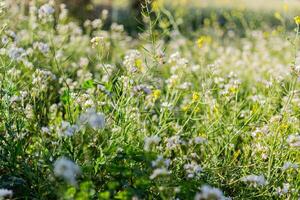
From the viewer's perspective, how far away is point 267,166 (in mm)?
2762

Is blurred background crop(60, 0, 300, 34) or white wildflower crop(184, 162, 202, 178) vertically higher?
white wildflower crop(184, 162, 202, 178)

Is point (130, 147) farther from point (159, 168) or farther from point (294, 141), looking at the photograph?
point (294, 141)

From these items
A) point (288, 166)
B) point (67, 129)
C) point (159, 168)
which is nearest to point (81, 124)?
point (67, 129)

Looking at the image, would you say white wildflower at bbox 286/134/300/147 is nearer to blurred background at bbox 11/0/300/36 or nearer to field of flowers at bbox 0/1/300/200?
field of flowers at bbox 0/1/300/200

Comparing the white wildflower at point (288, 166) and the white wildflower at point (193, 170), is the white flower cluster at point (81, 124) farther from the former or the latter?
the white wildflower at point (288, 166)

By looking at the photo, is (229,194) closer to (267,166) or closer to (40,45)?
(267,166)

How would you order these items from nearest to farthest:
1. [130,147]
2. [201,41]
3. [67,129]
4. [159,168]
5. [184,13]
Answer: [159,168] → [67,129] → [130,147] → [201,41] → [184,13]

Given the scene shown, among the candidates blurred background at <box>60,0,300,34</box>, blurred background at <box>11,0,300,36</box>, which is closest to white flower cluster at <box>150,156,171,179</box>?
blurred background at <box>11,0,300,36</box>

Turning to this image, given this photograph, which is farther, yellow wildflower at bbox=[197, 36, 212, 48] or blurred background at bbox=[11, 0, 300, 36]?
blurred background at bbox=[11, 0, 300, 36]

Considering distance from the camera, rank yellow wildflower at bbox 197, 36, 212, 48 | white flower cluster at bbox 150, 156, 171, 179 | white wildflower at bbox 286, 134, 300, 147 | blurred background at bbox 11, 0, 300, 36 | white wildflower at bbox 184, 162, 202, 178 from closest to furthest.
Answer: white flower cluster at bbox 150, 156, 171, 179 → white wildflower at bbox 184, 162, 202, 178 → white wildflower at bbox 286, 134, 300, 147 → yellow wildflower at bbox 197, 36, 212, 48 → blurred background at bbox 11, 0, 300, 36

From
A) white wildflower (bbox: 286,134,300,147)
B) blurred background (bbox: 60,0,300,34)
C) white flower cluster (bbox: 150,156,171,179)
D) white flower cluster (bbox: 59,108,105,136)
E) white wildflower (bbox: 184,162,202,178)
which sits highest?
white flower cluster (bbox: 59,108,105,136)

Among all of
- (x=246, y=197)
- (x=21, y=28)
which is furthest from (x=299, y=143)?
(x=21, y=28)

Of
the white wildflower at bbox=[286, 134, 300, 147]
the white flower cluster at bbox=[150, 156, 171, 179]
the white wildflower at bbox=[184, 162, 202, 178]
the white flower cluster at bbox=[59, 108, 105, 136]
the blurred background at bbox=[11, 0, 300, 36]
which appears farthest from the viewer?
the blurred background at bbox=[11, 0, 300, 36]

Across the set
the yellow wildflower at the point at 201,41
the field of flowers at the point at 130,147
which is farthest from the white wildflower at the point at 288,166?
the yellow wildflower at the point at 201,41
